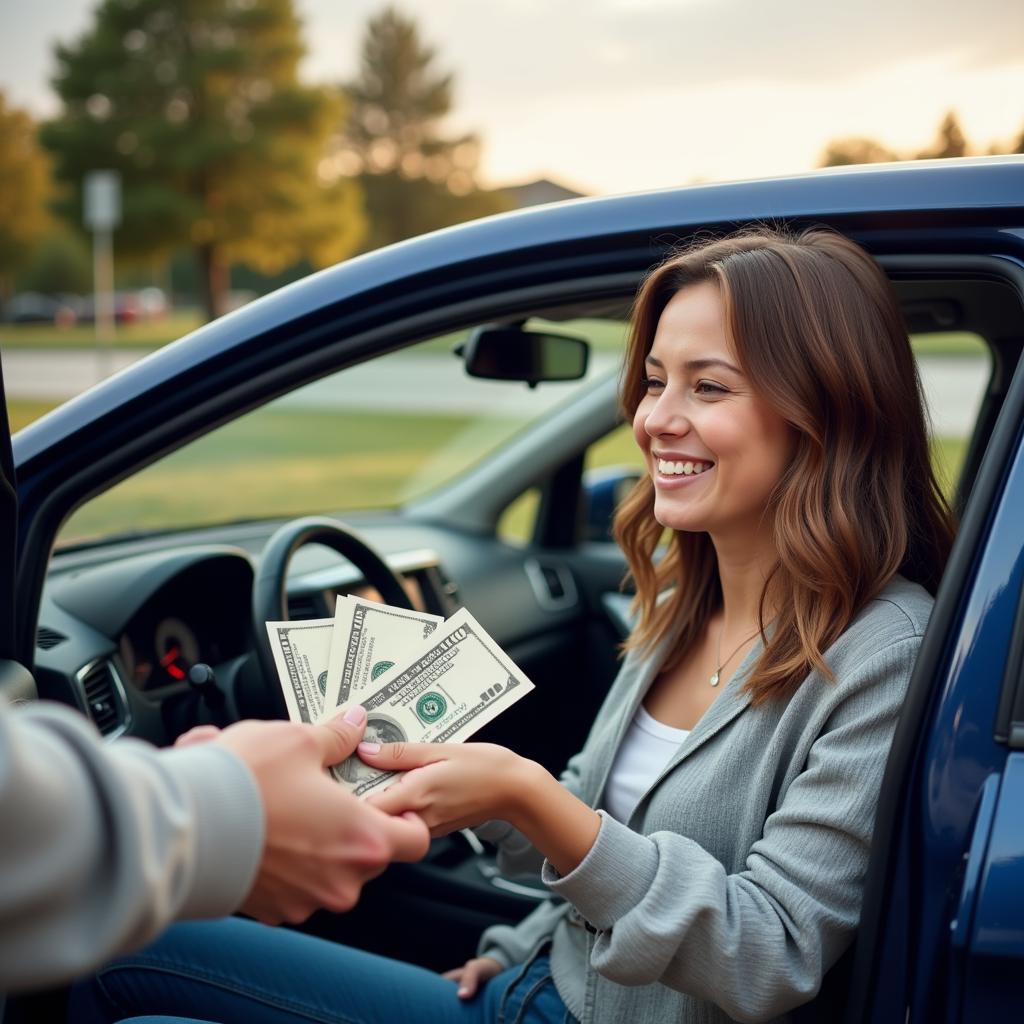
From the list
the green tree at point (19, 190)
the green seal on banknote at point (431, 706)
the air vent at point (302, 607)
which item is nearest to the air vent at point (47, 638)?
the air vent at point (302, 607)

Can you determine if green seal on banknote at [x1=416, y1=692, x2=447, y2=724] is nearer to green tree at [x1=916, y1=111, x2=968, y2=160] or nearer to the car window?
green tree at [x1=916, y1=111, x2=968, y2=160]

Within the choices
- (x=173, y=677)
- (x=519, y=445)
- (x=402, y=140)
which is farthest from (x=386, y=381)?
(x=402, y=140)

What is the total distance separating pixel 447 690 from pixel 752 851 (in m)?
0.42

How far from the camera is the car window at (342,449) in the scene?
27.6 ft

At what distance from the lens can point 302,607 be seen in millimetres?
2576

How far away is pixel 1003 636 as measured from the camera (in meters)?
1.27

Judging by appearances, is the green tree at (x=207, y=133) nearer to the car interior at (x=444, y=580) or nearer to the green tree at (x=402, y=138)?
the green tree at (x=402, y=138)

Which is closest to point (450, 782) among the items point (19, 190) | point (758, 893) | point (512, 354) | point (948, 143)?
point (758, 893)

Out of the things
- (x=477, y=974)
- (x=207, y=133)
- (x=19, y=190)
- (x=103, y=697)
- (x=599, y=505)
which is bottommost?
(x=477, y=974)

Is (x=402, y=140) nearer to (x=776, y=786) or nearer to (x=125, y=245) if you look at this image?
(x=125, y=245)

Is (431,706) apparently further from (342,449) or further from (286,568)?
(342,449)

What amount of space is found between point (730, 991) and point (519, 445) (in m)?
2.38

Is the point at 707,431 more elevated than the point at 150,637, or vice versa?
the point at 707,431

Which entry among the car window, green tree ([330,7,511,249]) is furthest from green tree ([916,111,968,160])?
green tree ([330,7,511,249])
